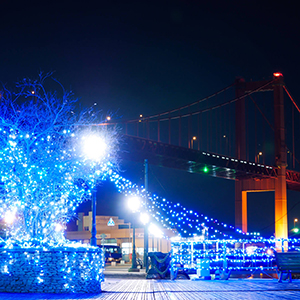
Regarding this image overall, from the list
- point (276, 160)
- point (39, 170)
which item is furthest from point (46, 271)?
point (276, 160)

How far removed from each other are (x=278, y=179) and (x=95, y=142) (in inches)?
1558

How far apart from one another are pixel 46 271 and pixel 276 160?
147 ft

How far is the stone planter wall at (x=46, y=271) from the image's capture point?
1142 centimetres

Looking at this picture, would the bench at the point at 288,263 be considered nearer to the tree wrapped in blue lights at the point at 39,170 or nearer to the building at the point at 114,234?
the tree wrapped in blue lights at the point at 39,170

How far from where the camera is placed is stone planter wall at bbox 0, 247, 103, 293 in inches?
450

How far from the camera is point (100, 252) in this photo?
42.6 feet

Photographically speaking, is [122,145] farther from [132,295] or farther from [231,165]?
[132,295]

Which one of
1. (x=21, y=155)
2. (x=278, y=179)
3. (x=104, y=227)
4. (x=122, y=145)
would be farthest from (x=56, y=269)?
(x=104, y=227)

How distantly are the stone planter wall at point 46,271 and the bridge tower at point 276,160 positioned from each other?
134 feet

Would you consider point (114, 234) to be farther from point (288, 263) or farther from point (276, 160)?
point (288, 263)

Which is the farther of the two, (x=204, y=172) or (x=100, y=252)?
(x=204, y=172)

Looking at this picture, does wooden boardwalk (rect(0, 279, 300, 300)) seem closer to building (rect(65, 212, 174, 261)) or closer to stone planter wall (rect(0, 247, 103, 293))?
stone planter wall (rect(0, 247, 103, 293))

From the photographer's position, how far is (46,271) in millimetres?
11547

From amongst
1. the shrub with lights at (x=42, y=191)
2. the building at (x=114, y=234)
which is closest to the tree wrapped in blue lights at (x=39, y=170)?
the shrub with lights at (x=42, y=191)
